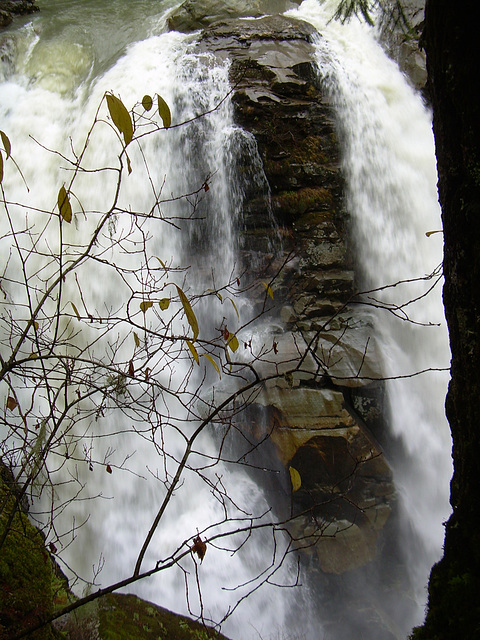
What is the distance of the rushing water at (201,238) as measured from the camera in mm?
4926

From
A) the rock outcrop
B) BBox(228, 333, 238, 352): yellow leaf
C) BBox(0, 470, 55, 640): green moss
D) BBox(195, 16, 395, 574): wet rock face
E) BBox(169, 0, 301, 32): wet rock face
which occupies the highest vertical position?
the rock outcrop

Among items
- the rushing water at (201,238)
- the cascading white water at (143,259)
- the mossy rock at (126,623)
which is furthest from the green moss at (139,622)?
the rushing water at (201,238)

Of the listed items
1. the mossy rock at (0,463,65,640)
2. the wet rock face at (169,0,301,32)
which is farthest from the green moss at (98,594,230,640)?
the wet rock face at (169,0,301,32)

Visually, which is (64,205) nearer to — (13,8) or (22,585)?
(22,585)

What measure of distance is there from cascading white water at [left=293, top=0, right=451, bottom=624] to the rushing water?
0.07 ft

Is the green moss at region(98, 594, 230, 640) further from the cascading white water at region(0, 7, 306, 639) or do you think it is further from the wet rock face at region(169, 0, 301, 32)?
the wet rock face at region(169, 0, 301, 32)

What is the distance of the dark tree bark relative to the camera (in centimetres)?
119

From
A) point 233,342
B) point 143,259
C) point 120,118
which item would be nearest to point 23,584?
point 233,342

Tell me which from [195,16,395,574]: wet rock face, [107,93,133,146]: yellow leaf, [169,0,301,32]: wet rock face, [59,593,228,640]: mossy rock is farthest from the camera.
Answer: [169,0,301,32]: wet rock face

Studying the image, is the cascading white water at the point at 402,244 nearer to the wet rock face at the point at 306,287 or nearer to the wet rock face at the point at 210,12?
the wet rock face at the point at 306,287

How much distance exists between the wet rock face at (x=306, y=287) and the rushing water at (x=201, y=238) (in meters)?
0.34

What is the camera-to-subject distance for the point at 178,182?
22.8ft

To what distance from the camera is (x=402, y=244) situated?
7.04 meters

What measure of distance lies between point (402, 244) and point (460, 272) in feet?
20.2
